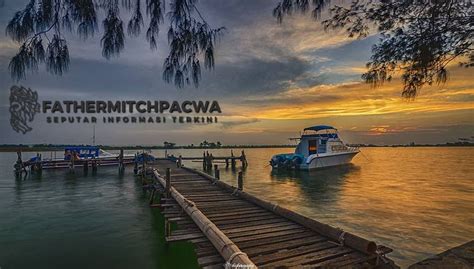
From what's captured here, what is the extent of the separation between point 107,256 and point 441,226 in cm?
1400

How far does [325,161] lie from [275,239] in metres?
33.9

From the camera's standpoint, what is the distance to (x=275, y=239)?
6457mm

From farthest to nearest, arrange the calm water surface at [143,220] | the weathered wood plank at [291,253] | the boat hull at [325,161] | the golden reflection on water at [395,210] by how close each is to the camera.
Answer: the boat hull at [325,161] → the golden reflection on water at [395,210] → the calm water surface at [143,220] → the weathered wood plank at [291,253]

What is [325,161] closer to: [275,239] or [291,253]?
[275,239]

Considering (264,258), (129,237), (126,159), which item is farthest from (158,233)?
(126,159)

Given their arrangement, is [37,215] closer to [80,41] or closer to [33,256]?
[33,256]

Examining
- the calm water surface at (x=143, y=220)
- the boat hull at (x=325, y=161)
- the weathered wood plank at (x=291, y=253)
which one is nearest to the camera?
the weathered wood plank at (x=291, y=253)

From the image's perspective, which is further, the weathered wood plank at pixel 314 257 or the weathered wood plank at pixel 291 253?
the weathered wood plank at pixel 291 253

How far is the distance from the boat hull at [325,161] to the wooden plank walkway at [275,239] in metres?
27.1

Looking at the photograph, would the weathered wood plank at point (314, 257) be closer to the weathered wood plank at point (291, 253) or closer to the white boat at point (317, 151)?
the weathered wood plank at point (291, 253)

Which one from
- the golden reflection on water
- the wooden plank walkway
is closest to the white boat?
the golden reflection on water

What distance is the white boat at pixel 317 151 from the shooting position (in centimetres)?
3712

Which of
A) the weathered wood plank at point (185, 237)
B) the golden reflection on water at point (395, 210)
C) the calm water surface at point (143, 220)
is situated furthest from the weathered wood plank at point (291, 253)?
the golden reflection on water at point (395, 210)

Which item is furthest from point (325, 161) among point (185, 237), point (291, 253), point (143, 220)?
point (291, 253)
